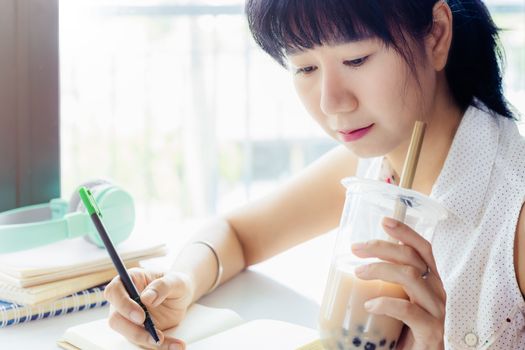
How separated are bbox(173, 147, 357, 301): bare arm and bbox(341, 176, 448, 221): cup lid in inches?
18.6

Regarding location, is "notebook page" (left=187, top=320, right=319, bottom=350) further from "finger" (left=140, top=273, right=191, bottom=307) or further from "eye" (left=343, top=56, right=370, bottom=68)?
"eye" (left=343, top=56, right=370, bottom=68)

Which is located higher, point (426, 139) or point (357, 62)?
point (357, 62)

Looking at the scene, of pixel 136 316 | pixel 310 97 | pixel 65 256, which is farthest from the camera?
pixel 65 256

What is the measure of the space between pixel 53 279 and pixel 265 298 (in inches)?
12.2

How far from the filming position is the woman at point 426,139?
2.58 ft

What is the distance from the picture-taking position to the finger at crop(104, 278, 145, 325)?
33.1 inches

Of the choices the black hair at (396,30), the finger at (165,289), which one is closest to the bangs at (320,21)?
the black hair at (396,30)

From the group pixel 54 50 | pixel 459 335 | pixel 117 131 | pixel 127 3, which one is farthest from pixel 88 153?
pixel 459 335

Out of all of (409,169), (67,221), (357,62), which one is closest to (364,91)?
(357,62)

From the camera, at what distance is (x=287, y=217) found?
127 centimetres

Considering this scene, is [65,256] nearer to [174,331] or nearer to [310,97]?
[174,331]

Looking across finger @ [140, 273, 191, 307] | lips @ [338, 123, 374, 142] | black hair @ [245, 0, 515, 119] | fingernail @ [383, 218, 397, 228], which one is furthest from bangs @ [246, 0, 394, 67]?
finger @ [140, 273, 191, 307]

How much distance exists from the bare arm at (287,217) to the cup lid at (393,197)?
1.55ft

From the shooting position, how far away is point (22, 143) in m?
1.22
